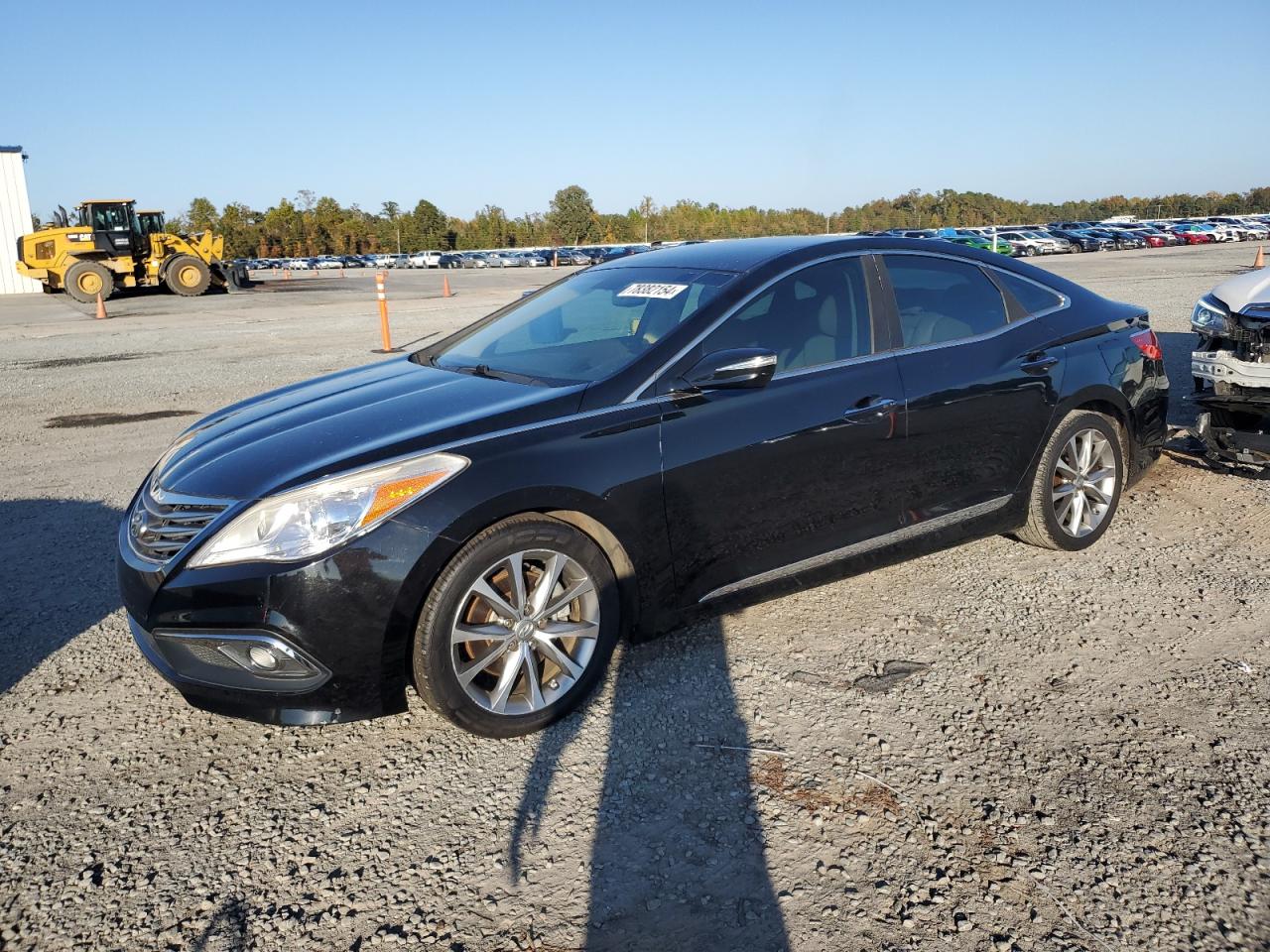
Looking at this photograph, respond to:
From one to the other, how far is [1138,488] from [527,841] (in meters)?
4.73

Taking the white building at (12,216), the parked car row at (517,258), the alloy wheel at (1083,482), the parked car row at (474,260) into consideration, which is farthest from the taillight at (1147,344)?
the parked car row at (517,258)

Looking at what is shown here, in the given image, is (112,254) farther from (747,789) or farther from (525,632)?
(747,789)

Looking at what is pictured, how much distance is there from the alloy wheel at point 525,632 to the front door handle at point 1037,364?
7.92ft

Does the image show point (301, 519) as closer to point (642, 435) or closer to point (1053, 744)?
point (642, 435)

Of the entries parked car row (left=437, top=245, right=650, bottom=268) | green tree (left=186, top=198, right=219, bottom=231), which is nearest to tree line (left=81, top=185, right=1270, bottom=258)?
green tree (left=186, top=198, right=219, bottom=231)

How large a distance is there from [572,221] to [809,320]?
4282 inches

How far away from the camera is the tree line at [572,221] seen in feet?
299

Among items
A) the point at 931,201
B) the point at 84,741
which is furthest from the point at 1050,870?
the point at 931,201

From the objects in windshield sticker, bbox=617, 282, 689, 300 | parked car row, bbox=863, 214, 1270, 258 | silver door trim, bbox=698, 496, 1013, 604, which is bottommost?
silver door trim, bbox=698, 496, 1013, 604

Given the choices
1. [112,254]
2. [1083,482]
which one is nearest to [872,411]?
[1083,482]

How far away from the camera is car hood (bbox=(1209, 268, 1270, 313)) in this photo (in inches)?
215

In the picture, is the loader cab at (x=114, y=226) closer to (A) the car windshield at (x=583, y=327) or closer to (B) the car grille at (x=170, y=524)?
(A) the car windshield at (x=583, y=327)

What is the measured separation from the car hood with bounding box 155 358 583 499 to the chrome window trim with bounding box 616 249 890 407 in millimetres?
225

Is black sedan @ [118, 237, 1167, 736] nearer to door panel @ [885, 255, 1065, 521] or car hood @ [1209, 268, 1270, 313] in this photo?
door panel @ [885, 255, 1065, 521]
